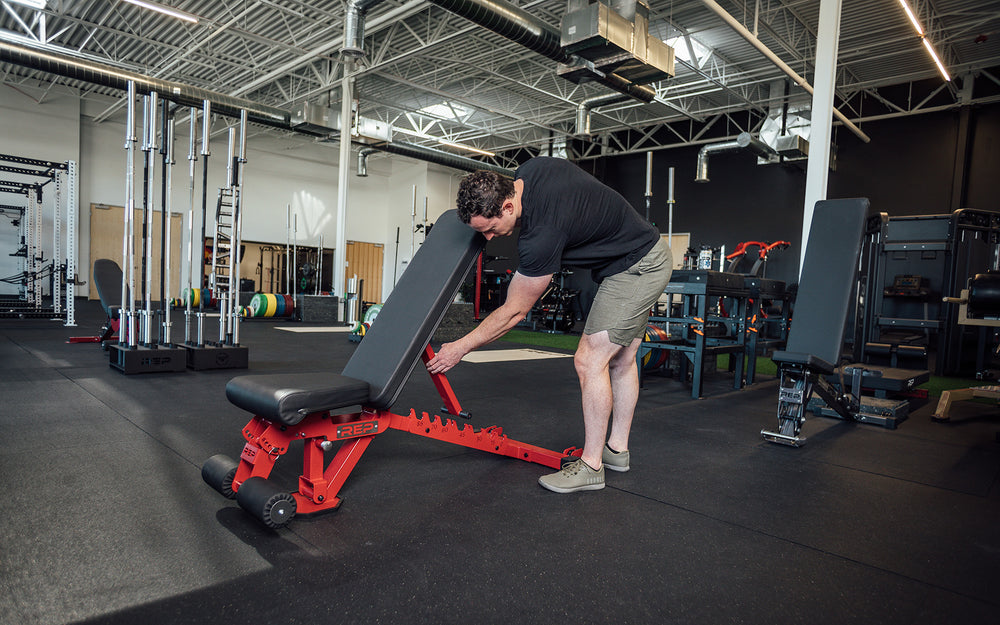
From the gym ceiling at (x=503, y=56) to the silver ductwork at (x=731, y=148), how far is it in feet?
2.86

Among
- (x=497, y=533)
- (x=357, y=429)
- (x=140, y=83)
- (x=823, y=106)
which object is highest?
(x=140, y=83)

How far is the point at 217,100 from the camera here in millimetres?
8852

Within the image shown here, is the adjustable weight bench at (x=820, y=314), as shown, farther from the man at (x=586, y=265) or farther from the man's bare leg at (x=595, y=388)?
the man's bare leg at (x=595, y=388)

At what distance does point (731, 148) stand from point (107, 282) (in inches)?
397

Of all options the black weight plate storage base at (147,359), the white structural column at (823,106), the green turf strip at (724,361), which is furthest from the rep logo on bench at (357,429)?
the white structural column at (823,106)

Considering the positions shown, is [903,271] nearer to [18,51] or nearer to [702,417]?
[702,417]

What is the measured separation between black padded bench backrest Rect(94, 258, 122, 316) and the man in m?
4.79

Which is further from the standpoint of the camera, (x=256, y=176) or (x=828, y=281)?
(x=256, y=176)

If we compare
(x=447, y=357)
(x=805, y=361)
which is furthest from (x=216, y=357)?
(x=805, y=361)

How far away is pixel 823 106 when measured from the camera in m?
4.57

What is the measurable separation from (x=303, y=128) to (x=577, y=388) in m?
8.06

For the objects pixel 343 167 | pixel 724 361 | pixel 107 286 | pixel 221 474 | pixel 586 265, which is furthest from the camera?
pixel 343 167

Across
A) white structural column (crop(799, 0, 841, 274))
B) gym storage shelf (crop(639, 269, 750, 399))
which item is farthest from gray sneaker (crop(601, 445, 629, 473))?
white structural column (crop(799, 0, 841, 274))

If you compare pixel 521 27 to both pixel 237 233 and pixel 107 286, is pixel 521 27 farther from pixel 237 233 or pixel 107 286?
pixel 107 286
